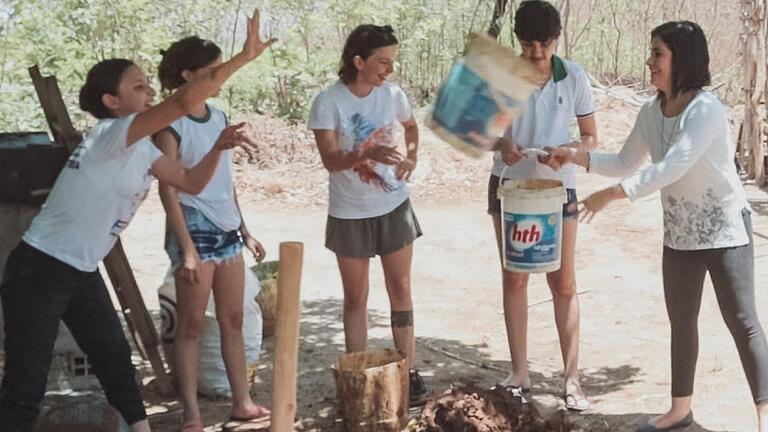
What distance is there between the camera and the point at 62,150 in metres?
4.33

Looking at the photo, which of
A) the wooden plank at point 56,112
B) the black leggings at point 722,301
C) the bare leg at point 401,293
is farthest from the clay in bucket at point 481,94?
the wooden plank at point 56,112

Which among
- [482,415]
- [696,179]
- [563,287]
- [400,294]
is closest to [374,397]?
[482,415]

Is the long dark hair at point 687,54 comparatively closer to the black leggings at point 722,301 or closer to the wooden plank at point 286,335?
the black leggings at point 722,301

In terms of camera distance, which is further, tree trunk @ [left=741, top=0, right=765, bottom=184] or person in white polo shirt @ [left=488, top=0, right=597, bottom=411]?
tree trunk @ [left=741, top=0, right=765, bottom=184]

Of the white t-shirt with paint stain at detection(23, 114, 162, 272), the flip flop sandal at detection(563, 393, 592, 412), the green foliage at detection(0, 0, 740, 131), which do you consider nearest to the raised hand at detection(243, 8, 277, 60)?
the white t-shirt with paint stain at detection(23, 114, 162, 272)

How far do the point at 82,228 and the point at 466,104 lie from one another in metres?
1.40

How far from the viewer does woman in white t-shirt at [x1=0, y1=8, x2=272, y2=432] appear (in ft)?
11.2

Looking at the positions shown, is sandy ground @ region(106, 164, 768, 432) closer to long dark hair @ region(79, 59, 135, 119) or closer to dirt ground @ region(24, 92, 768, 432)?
dirt ground @ region(24, 92, 768, 432)

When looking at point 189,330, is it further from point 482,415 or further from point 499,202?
point 499,202

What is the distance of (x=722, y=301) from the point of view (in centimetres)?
399

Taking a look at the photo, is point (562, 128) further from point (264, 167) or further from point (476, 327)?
point (264, 167)

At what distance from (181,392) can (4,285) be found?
1.00 metres

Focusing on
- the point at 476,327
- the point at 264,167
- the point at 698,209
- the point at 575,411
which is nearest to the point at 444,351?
the point at 476,327

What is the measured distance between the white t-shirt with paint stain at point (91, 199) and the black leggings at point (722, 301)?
2009 mm
